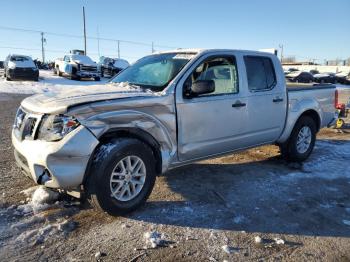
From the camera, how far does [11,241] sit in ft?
11.3

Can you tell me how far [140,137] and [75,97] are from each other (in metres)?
0.82

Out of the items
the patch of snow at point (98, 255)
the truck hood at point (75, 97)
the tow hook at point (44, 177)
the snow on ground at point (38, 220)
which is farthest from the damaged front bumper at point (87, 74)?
the patch of snow at point (98, 255)

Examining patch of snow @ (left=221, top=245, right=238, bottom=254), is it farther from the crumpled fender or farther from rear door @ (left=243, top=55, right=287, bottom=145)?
rear door @ (left=243, top=55, right=287, bottom=145)

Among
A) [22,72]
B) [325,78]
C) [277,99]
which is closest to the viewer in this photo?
[277,99]

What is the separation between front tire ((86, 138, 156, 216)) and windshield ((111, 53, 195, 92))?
2.87 feet

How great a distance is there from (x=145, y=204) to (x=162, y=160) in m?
0.57

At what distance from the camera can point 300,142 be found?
6.49 meters

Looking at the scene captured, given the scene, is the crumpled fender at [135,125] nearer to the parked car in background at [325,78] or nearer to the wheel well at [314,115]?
the wheel well at [314,115]

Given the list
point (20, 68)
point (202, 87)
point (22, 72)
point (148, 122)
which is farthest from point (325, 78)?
point (148, 122)

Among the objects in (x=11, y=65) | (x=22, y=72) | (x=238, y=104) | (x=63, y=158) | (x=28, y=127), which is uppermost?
(x=11, y=65)

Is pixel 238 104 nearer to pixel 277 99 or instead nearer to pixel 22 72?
pixel 277 99

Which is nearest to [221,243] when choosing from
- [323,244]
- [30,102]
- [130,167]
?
[323,244]

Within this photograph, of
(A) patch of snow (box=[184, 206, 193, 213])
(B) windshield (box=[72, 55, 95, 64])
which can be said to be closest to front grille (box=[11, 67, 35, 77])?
(B) windshield (box=[72, 55, 95, 64])

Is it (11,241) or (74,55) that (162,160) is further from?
(74,55)
